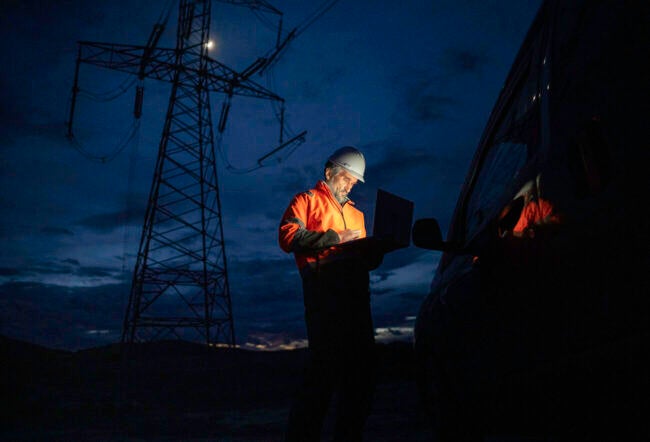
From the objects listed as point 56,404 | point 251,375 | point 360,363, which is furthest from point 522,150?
point 251,375

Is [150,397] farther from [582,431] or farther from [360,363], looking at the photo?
[582,431]

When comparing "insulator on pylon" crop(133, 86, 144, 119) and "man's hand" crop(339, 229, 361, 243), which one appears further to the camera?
"insulator on pylon" crop(133, 86, 144, 119)

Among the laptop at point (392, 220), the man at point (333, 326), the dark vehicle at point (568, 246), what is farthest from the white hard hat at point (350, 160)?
the dark vehicle at point (568, 246)

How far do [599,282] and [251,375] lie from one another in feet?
38.3

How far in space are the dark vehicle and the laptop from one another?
2.26 ft

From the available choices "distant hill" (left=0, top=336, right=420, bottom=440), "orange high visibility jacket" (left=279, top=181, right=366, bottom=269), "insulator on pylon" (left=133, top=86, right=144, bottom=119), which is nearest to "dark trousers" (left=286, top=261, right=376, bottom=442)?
"orange high visibility jacket" (left=279, top=181, right=366, bottom=269)

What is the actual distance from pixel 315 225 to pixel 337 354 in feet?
2.74

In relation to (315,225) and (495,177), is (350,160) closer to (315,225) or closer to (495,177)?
(315,225)

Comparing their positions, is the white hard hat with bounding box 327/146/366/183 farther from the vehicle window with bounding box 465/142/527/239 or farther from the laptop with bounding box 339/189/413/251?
the vehicle window with bounding box 465/142/527/239

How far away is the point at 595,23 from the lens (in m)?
1.07

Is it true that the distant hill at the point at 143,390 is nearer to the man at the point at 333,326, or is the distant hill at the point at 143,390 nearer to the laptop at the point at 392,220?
the man at the point at 333,326

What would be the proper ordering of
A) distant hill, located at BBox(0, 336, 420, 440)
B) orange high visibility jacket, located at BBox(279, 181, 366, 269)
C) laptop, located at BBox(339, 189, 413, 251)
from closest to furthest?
laptop, located at BBox(339, 189, 413, 251), orange high visibility jacket, located at BBox(279, 181, 366, 269), distant hill, located at BBox(0, 336, 420, 440)

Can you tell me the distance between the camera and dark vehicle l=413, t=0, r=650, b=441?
0.85 m

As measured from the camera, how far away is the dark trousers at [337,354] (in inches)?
102
